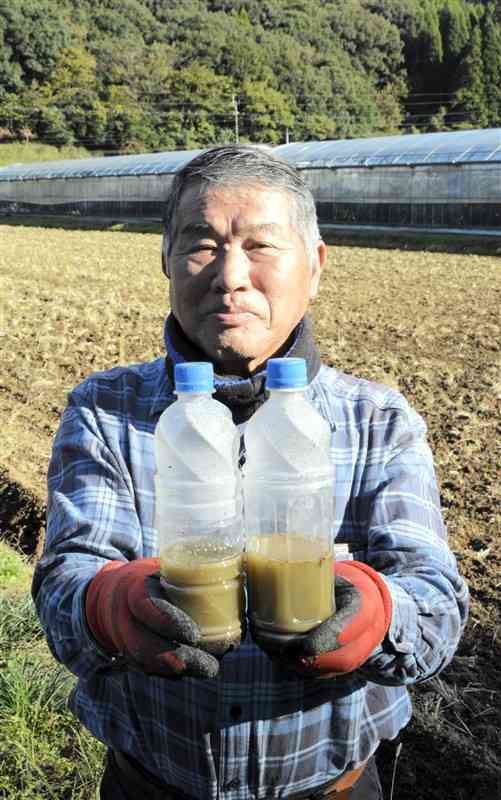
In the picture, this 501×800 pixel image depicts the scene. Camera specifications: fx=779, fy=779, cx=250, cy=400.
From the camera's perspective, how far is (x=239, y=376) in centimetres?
197

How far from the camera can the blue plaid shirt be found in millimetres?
1751

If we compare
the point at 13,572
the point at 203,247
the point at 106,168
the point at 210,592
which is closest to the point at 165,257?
the point at 203,247

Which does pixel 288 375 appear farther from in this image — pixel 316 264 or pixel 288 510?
pixel 316 264

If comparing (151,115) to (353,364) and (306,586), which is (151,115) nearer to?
(353,364)

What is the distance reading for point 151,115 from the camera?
7294cm

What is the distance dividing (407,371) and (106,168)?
3146cm

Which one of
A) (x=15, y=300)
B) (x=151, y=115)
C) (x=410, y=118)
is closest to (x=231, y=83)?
(x=151, y=115)

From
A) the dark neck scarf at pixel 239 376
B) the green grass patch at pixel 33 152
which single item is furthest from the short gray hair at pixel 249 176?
the green grass patch at pixel 33 152

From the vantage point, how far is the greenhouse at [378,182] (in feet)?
80.3

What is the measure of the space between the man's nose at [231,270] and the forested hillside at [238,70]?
2832 inches

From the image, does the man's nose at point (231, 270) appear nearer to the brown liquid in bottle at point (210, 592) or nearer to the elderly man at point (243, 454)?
the elderly man at point (243, 454)

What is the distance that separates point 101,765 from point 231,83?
3224 inches

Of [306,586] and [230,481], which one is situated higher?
[230,481]

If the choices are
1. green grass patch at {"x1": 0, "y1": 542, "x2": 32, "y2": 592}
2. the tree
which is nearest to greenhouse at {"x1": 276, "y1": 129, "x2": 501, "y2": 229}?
green grass patch at {"x1": 0, "y1": 542, "x2": 32, "y2": 592}
